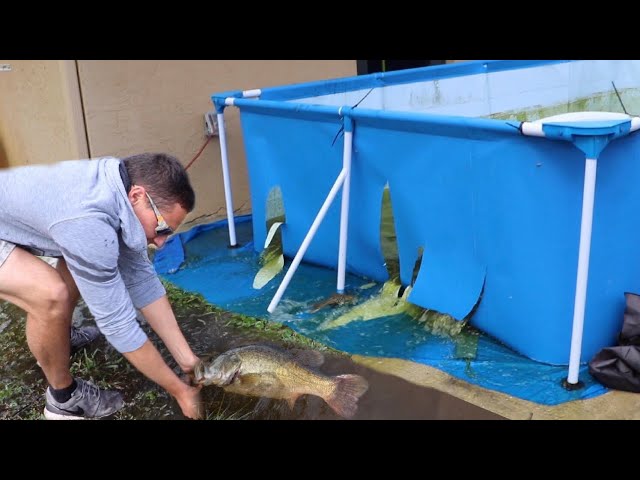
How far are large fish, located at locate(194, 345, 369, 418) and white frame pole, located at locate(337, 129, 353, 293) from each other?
914 millimetres

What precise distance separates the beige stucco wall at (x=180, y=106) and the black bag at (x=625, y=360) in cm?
372

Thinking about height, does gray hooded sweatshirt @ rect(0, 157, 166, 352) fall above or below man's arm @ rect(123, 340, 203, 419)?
above

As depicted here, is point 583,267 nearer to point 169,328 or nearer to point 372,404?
point 372,404

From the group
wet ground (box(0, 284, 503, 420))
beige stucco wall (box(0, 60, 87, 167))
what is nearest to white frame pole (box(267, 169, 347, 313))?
wet ground (box(0, 284, 503, 420))

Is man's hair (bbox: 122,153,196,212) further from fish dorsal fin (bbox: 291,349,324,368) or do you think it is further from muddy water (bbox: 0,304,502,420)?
fish dorsal fin (bbox: 291,349,324,368)

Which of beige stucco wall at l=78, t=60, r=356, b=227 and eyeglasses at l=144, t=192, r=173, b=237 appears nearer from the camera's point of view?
eyeglasses at l=144, t=192, r=173, b=237

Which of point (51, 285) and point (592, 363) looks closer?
point (51, 285)

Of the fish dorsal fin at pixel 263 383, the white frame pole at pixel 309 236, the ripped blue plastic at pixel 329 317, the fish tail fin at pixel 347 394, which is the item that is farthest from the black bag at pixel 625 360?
the white frame pole at pixel 309 236

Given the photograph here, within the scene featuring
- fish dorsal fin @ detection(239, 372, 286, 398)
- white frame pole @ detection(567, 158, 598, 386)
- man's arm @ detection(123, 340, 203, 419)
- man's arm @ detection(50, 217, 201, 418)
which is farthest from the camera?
fish dorsal fin @ detection(239, 372, 286, 398)

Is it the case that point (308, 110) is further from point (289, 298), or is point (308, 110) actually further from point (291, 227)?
point (289, 298)

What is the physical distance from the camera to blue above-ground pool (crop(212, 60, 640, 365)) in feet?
9.57

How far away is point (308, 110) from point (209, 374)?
1851mm

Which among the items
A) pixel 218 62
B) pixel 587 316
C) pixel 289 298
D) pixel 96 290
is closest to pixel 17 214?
pixel 96 290

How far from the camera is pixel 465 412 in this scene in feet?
9.53
